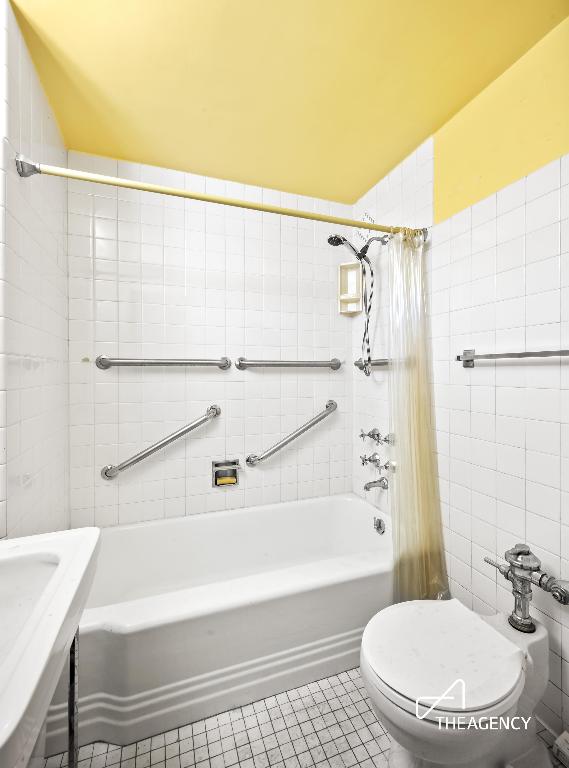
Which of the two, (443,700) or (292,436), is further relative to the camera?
(292,436)

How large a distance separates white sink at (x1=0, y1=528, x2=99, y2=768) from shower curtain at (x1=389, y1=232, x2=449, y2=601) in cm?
115

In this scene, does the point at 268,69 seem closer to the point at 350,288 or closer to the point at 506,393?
the point at 350,288

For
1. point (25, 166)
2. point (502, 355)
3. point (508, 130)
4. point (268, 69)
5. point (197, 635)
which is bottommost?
point (197, 635)

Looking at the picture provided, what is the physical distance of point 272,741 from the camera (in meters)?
1.11

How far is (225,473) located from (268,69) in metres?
1.74

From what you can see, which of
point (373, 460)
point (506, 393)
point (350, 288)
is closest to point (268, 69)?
point (350, 288)

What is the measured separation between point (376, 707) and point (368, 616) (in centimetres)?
54

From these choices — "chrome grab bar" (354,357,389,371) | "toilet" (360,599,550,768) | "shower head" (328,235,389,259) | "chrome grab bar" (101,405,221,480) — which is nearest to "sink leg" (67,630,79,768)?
"toilet" (360,599,550,768)

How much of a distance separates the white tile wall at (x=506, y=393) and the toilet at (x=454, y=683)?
0.16m

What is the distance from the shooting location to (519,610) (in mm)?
1063

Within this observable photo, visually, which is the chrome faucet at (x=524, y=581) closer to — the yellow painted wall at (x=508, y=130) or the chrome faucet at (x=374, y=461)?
the chrome faucet at (x=374, y=461)

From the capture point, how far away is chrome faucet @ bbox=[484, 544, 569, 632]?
0.99 metres

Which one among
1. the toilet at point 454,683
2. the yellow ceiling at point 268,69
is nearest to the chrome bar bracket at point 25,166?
the yellow ceiling at point 268,69

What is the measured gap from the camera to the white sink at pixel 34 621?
0.43m
